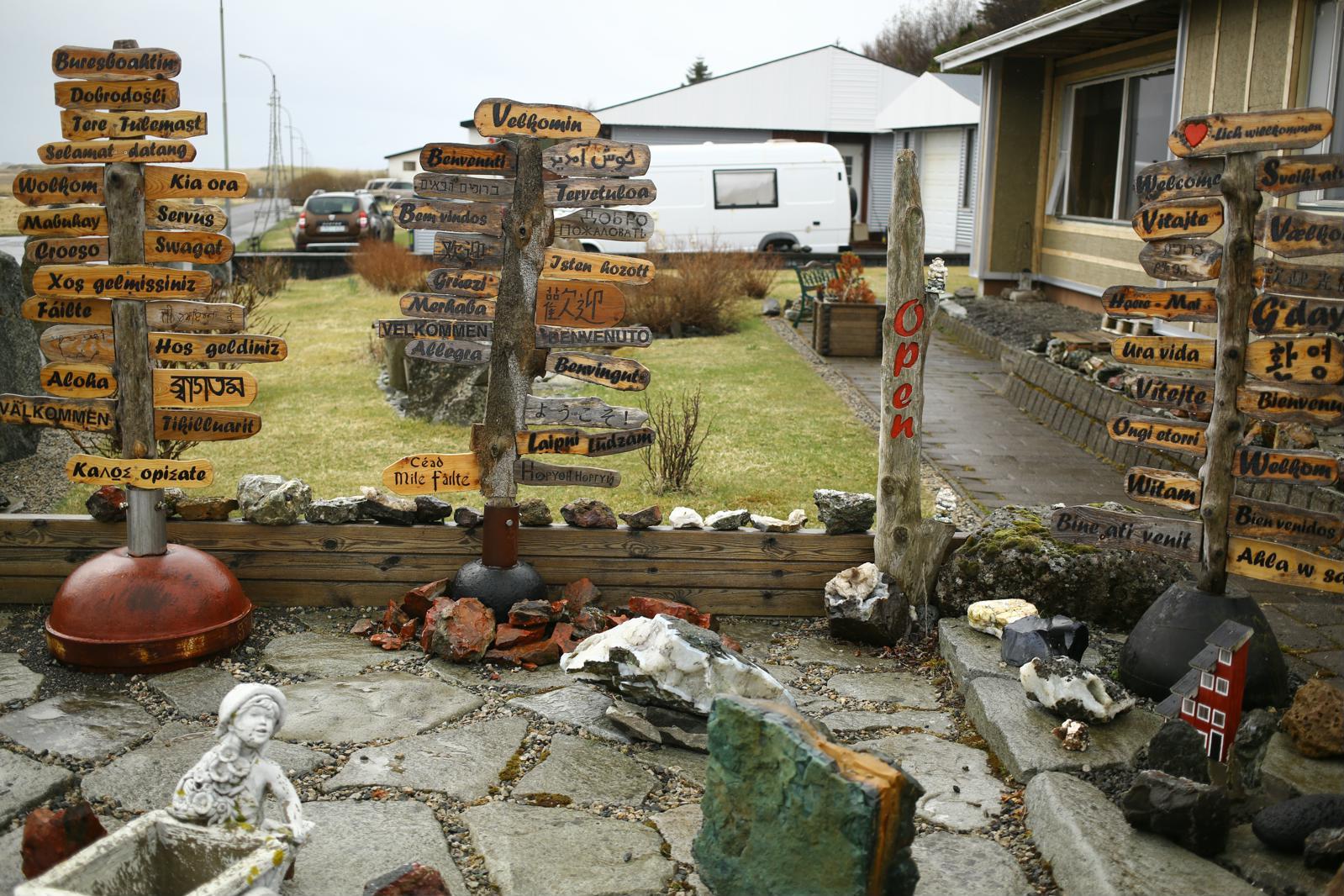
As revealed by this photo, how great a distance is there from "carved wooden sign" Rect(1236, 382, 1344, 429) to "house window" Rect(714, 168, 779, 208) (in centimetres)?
2043

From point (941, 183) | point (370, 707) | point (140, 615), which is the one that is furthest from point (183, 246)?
point (941, 183)

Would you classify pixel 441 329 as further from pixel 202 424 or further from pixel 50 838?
pixel 50 838

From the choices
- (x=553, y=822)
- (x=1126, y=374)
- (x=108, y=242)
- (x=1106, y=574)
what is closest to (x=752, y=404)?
(x=1126, y=374)

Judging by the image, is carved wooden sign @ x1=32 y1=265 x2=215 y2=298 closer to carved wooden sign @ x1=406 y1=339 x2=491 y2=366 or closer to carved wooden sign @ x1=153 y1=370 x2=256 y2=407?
carved wooden sign @ x1=153 y1=370 x2=256 y2=407

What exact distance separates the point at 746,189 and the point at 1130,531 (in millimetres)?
20465

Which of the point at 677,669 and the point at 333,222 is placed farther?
the point at 333,222

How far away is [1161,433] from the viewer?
4328mm

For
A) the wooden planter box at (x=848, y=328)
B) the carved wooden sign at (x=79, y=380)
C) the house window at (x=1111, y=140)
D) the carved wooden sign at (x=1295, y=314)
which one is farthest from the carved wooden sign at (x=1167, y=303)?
the wooden planter box at (x=848, y=328)

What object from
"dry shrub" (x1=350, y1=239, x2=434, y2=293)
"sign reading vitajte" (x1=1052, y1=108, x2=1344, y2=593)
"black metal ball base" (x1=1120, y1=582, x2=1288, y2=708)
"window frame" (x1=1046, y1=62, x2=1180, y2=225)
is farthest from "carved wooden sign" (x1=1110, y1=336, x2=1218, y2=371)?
"dry shrub" (x1=350, y1=239, x2=434, y2=293)

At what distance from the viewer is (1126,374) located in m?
9.03

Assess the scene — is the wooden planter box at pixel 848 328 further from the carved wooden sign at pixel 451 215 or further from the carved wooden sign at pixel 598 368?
the carved wooden sign at pixel 451 215

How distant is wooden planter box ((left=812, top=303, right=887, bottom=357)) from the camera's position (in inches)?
525

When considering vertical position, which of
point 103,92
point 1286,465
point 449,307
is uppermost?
point 103,92

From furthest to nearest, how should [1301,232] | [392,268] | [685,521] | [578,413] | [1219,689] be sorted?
[392,268], [685,521], [578,413], [1301,232], [1219,689]
